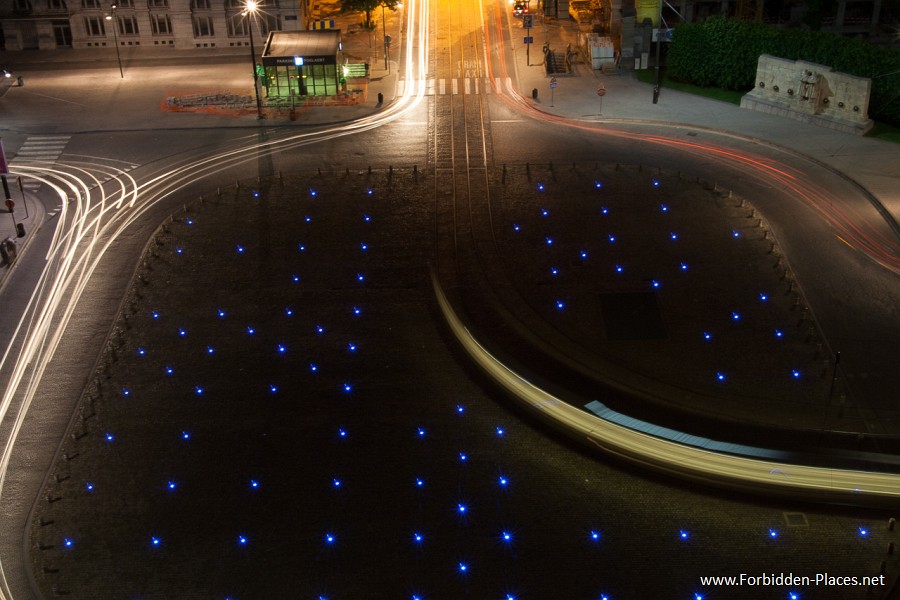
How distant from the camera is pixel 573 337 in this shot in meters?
38.5

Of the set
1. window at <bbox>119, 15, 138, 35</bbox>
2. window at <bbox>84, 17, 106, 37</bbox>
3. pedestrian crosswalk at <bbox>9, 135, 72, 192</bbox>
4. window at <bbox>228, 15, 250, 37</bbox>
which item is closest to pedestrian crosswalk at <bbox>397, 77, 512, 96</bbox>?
window at <bbox>228, 15, 250, 37</bbox>

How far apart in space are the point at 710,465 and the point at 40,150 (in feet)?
160

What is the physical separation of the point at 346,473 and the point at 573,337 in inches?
461

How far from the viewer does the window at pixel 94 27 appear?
84.3 meters

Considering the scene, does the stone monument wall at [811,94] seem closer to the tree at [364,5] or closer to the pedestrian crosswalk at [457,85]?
the pedestrian crosswalk at [457,85]

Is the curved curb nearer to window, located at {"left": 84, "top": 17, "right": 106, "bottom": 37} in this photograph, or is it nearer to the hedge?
the hedge

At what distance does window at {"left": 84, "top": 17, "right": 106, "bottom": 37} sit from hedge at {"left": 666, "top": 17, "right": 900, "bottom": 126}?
4908 centimetres

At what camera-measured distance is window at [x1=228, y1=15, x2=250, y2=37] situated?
84.8 m

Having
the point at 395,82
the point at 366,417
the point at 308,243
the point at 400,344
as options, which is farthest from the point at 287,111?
the point at 366,417

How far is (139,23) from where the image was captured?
278 ft

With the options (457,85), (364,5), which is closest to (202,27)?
(364,5)

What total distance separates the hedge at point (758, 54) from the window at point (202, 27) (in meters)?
40.2

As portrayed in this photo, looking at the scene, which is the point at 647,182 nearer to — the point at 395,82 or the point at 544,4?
the point at 395,82

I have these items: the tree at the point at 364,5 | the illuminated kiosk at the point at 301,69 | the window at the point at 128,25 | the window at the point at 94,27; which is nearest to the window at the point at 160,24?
the window at the point at 128,25
